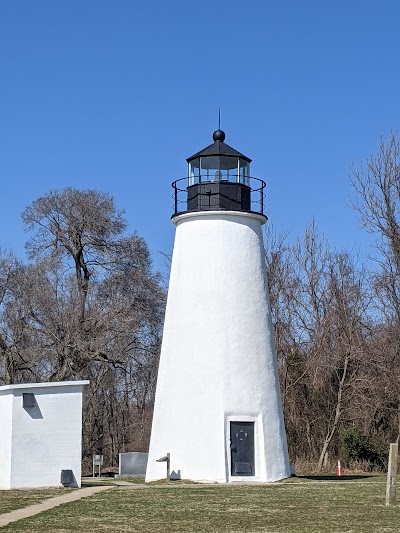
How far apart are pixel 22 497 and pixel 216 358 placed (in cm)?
724

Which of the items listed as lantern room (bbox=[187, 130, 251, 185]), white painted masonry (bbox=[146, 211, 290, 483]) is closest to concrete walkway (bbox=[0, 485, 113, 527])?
white painted masonry (bbox=[146, 211, 290, 483])

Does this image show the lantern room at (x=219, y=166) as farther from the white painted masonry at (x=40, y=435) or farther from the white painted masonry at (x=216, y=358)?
the white painted masonry at (x=40, y=435)

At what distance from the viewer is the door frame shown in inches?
980

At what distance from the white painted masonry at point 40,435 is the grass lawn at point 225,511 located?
6.67ft

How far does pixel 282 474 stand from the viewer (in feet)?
84.3

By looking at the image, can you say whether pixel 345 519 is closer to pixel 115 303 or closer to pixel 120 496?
pixel 120 496

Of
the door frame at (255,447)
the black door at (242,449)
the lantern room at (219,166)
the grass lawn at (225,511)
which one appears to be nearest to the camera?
the grass lawn at (225,511)

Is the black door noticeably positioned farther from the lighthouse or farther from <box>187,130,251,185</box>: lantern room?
<box>187,130,251,185</box>: lantern room

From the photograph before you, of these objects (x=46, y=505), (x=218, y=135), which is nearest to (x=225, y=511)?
(x=46, y=505)

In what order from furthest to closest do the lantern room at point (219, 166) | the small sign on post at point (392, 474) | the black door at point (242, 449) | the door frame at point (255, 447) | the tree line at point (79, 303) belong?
1. the tree line at point (79, 303)
2. the lantern room at point (219, 166)
3. the black door at point (242, 449)
4. the door frame at point (255, 447)
5. the small sign on post at point (392, 474)

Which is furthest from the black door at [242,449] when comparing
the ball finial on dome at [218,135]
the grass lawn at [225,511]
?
the ball finial on dome at [218,135]

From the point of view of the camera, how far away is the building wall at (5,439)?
23.3 m

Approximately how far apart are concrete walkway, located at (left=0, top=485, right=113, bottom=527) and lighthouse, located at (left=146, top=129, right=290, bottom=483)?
115 inches

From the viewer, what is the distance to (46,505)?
18156 millimetres
